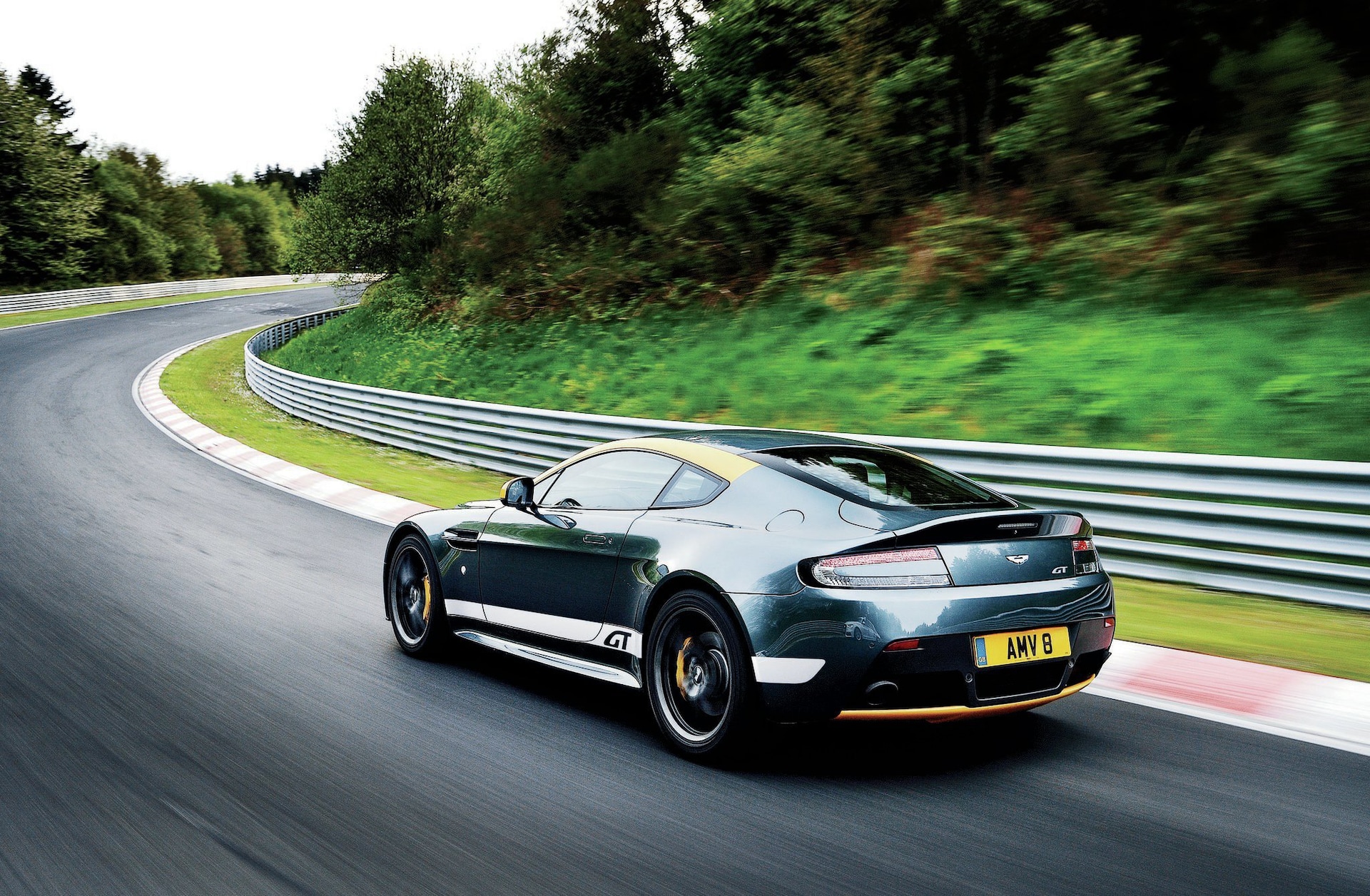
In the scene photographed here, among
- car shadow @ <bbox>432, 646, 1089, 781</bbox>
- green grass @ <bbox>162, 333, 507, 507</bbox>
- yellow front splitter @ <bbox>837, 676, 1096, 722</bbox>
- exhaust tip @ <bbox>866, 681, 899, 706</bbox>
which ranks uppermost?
exhaust tip @ <bbox>866, 681, 899, 706</bbox>

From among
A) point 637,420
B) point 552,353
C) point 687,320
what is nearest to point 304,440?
point 552,353

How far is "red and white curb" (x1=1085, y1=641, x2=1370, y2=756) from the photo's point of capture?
4566 millimetres

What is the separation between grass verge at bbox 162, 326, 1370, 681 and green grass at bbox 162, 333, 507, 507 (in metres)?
0.02

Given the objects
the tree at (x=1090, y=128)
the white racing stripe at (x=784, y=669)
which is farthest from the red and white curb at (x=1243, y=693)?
the tree at (x=1090, y=128)

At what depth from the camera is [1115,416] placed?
34.3ft

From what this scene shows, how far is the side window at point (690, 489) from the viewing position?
456 cm

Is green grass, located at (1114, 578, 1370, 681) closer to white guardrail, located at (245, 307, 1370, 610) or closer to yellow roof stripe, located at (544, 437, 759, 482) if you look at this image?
white guardrail, located at (245, 307, 1370, 610)

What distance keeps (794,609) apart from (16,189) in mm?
64085

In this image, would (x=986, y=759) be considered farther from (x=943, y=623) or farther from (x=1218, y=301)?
(x=1218, y=301)

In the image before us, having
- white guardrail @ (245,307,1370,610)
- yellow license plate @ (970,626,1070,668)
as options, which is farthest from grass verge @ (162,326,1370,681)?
yellow license plate @ (970,626,1070,668)

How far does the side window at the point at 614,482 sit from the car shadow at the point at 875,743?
2.84 ft

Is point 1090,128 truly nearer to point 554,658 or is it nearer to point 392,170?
point 554,658

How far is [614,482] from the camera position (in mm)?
5129

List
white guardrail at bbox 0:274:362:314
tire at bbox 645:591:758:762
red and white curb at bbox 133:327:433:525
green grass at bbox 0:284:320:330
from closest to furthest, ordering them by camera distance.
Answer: tire at bbox 645:591:758:762, red and white curb at bbox 133:327:433:525, green grass at bbox 0:284:320:330, white guardrail at bbox 0:274:362:314
